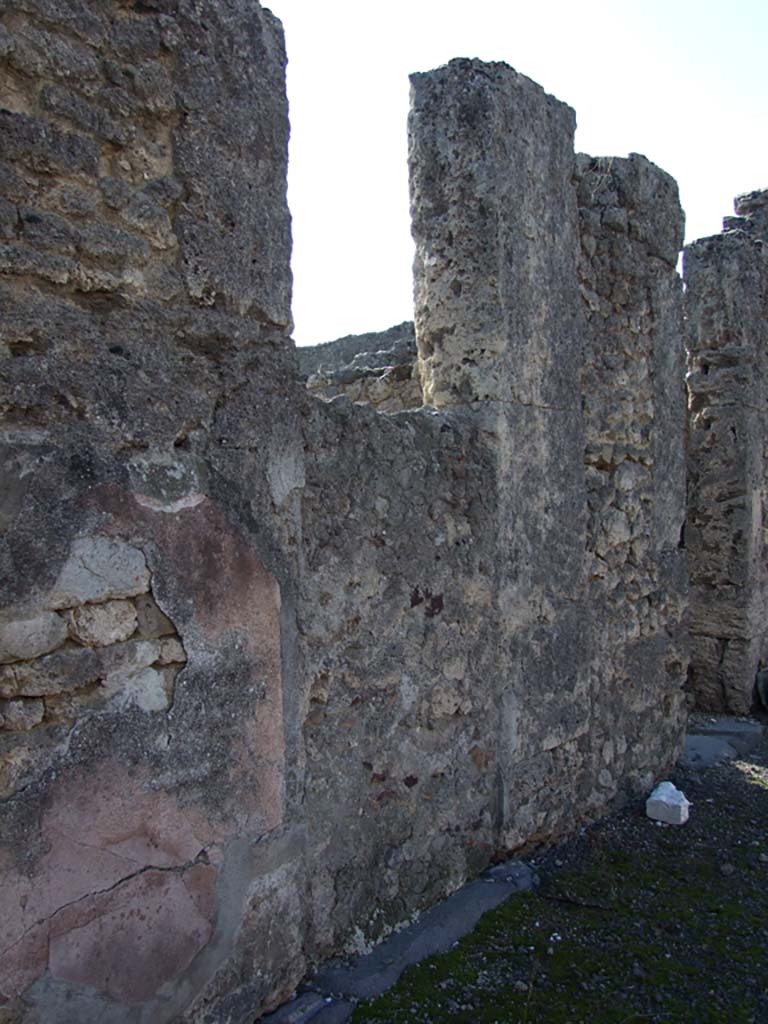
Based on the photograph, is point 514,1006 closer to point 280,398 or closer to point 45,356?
point 280,398

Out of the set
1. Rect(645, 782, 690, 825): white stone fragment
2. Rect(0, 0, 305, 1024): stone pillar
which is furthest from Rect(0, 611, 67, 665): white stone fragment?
Rect(645, 782, 690, 825): white stone fragment

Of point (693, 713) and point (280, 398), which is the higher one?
point (280, 398)

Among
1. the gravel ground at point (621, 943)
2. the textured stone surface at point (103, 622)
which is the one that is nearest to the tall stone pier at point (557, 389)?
the gravel ground at point (621, 943)

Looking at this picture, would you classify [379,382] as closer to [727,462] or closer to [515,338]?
[515,338]

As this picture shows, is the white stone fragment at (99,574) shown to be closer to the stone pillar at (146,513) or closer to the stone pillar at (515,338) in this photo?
the stone pillar at (146,513)

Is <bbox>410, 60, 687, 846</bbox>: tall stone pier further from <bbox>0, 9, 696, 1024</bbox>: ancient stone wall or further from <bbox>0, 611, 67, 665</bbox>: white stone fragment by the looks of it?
<bbox>0, 611, 67, 665</bbox>: white stone fragment

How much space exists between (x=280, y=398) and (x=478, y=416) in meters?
1.13

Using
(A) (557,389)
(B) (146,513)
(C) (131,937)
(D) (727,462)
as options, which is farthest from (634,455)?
(C) (131,937)

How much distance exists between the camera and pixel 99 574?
1.91m

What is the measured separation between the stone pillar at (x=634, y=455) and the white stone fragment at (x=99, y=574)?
7.88 ft

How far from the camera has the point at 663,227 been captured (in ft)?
14.4

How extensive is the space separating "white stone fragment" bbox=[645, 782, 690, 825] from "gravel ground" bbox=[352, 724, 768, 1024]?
0.15 ft

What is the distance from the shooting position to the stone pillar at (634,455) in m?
3.97

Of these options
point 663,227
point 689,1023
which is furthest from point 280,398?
point 663,227
